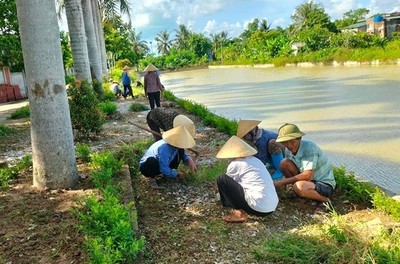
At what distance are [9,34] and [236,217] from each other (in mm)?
18708

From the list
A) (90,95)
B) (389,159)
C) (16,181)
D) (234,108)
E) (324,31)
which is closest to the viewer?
(16,181)

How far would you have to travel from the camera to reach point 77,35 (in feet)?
34.4

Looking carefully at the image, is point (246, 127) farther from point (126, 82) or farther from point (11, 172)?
point (126, 82)

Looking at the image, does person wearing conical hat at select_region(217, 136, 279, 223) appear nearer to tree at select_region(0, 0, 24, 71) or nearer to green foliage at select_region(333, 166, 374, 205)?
green foliage at select_region(333, 166, 374, 205)

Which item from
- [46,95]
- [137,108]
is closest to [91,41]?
[137,108]

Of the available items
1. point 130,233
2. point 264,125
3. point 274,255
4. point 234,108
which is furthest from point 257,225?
point 234,108

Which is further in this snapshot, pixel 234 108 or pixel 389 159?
pixel 234 108

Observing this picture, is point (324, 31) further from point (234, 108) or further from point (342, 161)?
point (342, 161)

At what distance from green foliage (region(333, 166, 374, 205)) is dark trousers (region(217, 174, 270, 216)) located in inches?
48.8

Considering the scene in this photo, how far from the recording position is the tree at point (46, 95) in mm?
4215

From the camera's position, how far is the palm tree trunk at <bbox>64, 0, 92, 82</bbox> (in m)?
10.1

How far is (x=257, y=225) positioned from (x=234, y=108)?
10.0m

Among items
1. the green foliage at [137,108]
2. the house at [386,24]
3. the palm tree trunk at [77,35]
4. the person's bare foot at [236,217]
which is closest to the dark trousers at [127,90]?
the green foliage at [137,108]

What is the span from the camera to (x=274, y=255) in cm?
330
